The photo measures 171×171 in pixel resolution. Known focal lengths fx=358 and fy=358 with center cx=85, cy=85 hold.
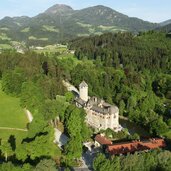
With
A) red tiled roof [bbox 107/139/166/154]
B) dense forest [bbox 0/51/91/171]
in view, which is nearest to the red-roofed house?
dense forest [bbox 0/51/91/171]

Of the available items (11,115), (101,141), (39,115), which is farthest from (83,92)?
(39,115)

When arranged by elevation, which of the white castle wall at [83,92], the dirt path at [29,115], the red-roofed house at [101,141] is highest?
the white castle wall at [83,92]

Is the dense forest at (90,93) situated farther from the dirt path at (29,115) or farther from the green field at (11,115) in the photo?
the green field at (11,115)

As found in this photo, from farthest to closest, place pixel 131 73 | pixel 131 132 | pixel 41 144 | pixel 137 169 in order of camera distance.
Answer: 1. pixel 131 73
2. pixel 131 132
3. pixel 41 144
4. pixel 137 169

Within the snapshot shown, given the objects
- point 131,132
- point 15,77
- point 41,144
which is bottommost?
point 131,132

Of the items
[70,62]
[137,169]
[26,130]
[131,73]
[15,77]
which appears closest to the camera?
[137,169]

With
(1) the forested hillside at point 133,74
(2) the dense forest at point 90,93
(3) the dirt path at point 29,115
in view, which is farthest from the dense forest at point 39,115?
(1) the forested hillside at point 133,74

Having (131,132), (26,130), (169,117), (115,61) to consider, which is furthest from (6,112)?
(115,61)

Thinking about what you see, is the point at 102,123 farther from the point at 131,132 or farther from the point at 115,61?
the point at 115,61
